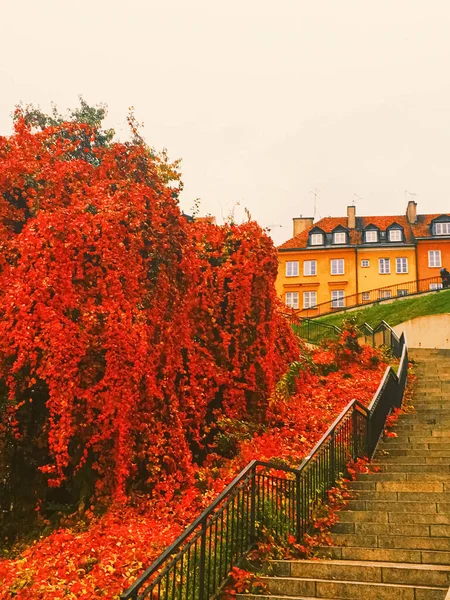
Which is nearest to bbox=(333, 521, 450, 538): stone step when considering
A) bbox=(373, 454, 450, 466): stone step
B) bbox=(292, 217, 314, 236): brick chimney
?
bbox=(373, 454, 450, 466): stone step

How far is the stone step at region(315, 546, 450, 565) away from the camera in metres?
8.47

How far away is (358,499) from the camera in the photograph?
1071 centimetres

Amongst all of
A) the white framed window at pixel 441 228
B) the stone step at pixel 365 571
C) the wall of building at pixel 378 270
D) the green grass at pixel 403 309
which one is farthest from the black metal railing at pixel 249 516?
the white framed window at pixel 441 228

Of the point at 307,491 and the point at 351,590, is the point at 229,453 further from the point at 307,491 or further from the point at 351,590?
the point at 351,590

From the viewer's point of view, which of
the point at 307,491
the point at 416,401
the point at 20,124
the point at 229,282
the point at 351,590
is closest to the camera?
the point at 351,590

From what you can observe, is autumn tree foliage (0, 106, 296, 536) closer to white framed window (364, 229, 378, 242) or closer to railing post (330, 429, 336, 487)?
railing post (330, 429, 336, 487)

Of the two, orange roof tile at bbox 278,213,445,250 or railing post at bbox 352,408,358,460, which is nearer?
railing post at bbox 352,408,358,460

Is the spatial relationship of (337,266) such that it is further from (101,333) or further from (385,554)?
(385,554)

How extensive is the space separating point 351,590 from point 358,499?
312 cm

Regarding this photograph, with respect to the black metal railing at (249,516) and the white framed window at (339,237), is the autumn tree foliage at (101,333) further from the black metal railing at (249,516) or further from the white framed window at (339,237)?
the white framed window at (339,237)

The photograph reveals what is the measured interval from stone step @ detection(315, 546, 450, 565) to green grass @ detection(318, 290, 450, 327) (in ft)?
86.5

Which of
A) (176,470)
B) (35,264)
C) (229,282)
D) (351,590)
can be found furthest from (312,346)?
(351,590)

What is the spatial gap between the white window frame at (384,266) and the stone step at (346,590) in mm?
48986

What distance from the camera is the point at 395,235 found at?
185ft
